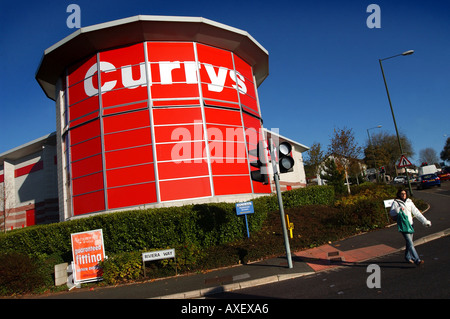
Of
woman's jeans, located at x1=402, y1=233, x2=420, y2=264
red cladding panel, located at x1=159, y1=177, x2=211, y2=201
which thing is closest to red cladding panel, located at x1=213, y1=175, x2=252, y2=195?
red cladding panel, located at x1=159, y1=177, x2=211, y2=201

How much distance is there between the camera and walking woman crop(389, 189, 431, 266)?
6.66 meters

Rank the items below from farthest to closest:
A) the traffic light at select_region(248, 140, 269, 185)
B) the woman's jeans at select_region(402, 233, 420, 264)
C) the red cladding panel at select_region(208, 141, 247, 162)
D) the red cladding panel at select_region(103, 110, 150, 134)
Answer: the red cladding panel at select_region(208, 141, 247, 162) → the red cladding panel at select_region(103, 110, 150, 134) → the traffic light at select_region(248, 140, 269, 185) → the woman's jeans at select_region(402, 233, 420, 264)

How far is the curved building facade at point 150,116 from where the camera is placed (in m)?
15.2

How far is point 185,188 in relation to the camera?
15.0 meters

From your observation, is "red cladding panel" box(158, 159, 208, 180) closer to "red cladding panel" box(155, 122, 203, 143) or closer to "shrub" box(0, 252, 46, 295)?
"red cladding panel" box(155, 122, 203, 143)

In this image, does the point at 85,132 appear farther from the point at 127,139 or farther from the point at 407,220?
the point at 407,220

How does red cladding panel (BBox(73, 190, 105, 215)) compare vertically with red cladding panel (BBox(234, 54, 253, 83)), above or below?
below

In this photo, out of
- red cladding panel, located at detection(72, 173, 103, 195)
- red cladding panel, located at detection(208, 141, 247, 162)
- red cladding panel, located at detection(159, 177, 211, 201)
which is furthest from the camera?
red cladding panel, located at detection(208, 141, 247, 162)

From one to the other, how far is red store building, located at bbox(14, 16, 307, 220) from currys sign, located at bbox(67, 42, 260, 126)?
55mm

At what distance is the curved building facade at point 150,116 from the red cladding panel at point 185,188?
5 cm

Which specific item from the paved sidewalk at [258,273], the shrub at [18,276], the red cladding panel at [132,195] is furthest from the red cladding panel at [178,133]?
the paved sidewalk at [258,273]

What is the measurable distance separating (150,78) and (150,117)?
2.26 meters
